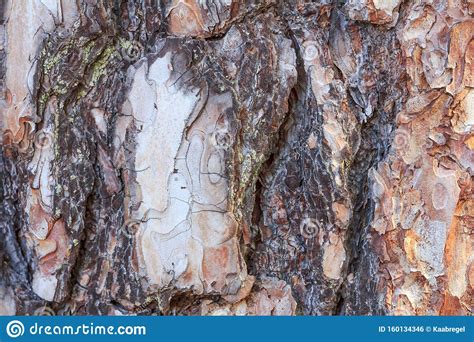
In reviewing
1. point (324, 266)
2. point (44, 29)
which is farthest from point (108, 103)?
point (324, 266)

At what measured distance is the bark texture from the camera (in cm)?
86

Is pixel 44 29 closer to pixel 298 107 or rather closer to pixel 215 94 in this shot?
pixel 215 94

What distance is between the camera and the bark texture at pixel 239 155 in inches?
34.0

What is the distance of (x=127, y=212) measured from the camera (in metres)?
0.89

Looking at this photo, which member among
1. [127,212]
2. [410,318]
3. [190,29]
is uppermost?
[190,29]

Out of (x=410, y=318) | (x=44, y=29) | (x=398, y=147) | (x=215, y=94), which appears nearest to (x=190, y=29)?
(x=215, y=94)

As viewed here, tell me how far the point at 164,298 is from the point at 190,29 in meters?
0.39

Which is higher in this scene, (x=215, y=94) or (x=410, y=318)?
(x=215, y=94)

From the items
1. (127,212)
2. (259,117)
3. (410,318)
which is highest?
(259,117)

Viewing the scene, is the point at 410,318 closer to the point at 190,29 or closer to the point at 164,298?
the point at 164,298

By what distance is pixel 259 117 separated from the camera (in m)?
0.88

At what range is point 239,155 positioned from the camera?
879mm

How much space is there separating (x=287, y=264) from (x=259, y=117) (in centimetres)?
22

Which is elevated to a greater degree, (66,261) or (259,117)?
(259,117)
